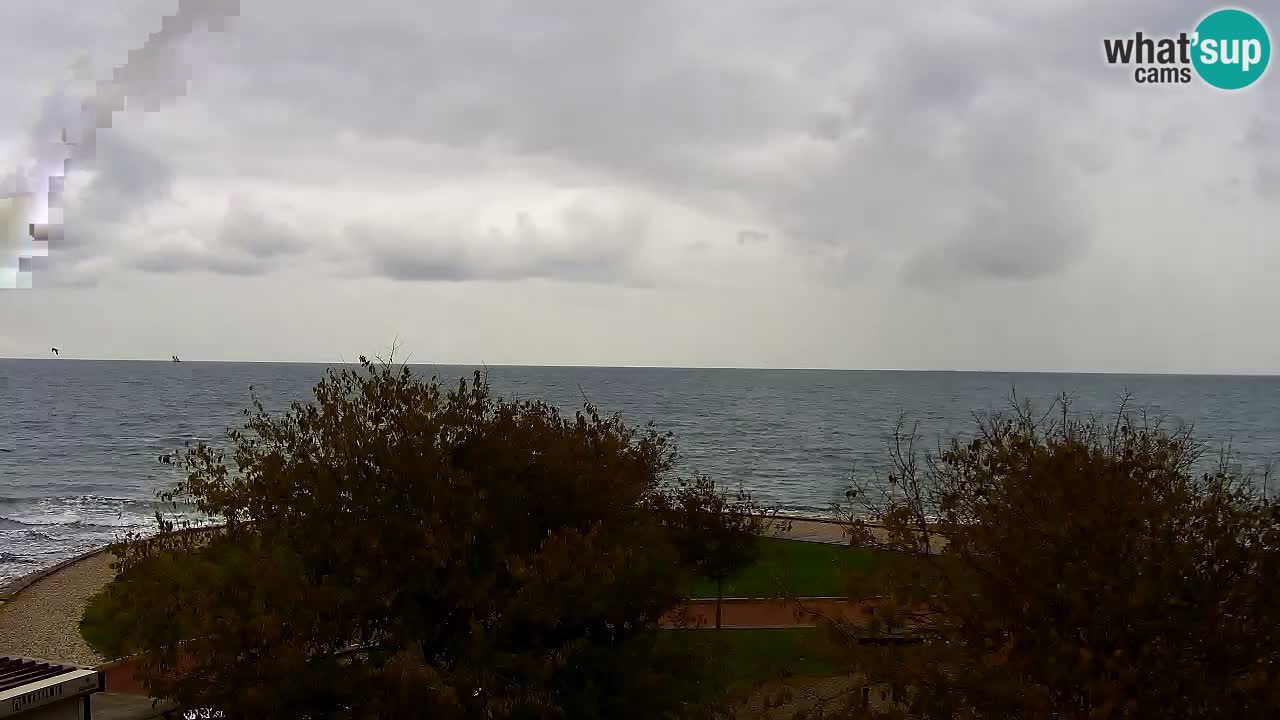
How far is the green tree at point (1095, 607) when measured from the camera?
9609mm

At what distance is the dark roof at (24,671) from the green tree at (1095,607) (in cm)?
1117

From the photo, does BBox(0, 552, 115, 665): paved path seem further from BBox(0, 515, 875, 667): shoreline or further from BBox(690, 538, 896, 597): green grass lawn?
BBox(690, 538, 896, 597): green grass lawn

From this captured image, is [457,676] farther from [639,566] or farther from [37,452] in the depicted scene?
[37,452]

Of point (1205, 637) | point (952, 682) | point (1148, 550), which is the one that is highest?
point (1148, 550)

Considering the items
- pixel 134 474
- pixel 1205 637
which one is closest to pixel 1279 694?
pixel 1205 637

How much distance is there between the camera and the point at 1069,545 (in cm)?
1048

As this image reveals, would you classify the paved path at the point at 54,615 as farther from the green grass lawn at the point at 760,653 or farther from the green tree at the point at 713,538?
the green grass lawn at the point at 760,653

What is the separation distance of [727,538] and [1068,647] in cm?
1868

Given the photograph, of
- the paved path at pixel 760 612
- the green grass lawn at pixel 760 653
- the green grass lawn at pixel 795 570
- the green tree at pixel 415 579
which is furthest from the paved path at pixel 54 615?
the green grass lawn at pixel 795 570

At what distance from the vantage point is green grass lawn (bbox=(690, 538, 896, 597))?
33.1 m

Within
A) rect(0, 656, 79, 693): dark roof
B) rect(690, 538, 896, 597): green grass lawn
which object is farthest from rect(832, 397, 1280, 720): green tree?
rect(690, 538, 896, 597): green grass lawn

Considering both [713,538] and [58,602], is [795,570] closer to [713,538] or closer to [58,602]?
[713,538]

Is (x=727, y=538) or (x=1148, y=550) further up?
(x=1148, y=550)

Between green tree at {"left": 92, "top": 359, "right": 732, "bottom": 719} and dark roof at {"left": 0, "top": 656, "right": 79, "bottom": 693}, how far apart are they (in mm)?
1041
